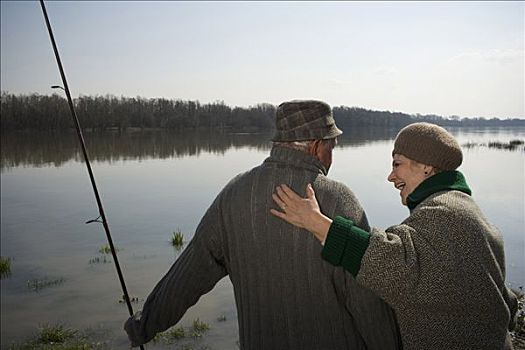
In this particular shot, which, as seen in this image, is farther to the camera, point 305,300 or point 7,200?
point 7,200

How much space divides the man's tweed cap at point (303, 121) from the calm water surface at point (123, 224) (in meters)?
4.58

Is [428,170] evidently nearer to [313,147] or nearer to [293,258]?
[313,147]

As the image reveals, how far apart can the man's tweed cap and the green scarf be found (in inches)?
19.8

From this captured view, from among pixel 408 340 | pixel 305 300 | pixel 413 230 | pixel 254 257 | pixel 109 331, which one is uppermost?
pixel 413 230

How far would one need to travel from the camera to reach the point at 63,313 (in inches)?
272

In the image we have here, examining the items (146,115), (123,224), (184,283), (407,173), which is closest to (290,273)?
(184,283)

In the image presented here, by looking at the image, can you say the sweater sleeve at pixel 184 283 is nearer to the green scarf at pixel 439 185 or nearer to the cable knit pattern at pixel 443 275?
the cable knit pattern at pixel 443 275

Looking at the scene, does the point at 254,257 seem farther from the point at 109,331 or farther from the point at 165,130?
the point at 165,130

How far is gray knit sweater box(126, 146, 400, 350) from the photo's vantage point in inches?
70.4

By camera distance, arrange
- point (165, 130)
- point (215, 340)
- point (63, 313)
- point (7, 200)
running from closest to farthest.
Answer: point (215, 340) < point (63, 313) < point (7, 200) < point (165, 130)

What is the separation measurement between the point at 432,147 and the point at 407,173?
0.18 meters

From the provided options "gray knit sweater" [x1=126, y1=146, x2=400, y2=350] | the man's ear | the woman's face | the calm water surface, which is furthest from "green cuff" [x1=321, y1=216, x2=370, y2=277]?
the calm water surface

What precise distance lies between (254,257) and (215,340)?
177 inches

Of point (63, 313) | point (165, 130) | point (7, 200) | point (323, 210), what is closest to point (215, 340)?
point (63, 313)
